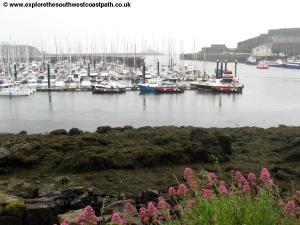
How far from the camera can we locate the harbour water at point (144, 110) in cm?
3703

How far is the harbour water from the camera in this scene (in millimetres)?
37031

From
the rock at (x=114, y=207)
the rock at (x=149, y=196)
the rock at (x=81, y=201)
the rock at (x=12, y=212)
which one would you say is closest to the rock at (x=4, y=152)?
the rock at (x=81, y=201)

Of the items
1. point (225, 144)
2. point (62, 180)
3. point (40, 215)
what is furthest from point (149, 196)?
point (225, 144)

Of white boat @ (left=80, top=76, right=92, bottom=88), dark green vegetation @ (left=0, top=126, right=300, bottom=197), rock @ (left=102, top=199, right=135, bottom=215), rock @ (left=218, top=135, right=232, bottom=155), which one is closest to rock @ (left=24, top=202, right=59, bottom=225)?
rock @ (left=102, top=199, right=135, bottom=215)

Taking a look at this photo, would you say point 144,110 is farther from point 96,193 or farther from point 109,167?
point 96,193

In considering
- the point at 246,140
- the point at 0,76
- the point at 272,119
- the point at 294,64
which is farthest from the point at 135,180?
the point at 294,64

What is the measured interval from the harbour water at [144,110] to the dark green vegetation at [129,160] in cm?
1641

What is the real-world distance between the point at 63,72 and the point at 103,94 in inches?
979

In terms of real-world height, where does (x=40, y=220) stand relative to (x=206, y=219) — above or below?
below

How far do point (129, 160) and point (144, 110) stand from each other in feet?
99.7

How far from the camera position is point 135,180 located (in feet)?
44.2

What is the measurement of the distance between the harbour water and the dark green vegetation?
16407mm

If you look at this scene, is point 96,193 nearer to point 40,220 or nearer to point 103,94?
point 40,220

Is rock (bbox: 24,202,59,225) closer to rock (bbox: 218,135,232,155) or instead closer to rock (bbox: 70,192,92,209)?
rock (bbox: 70,192,92,209)
